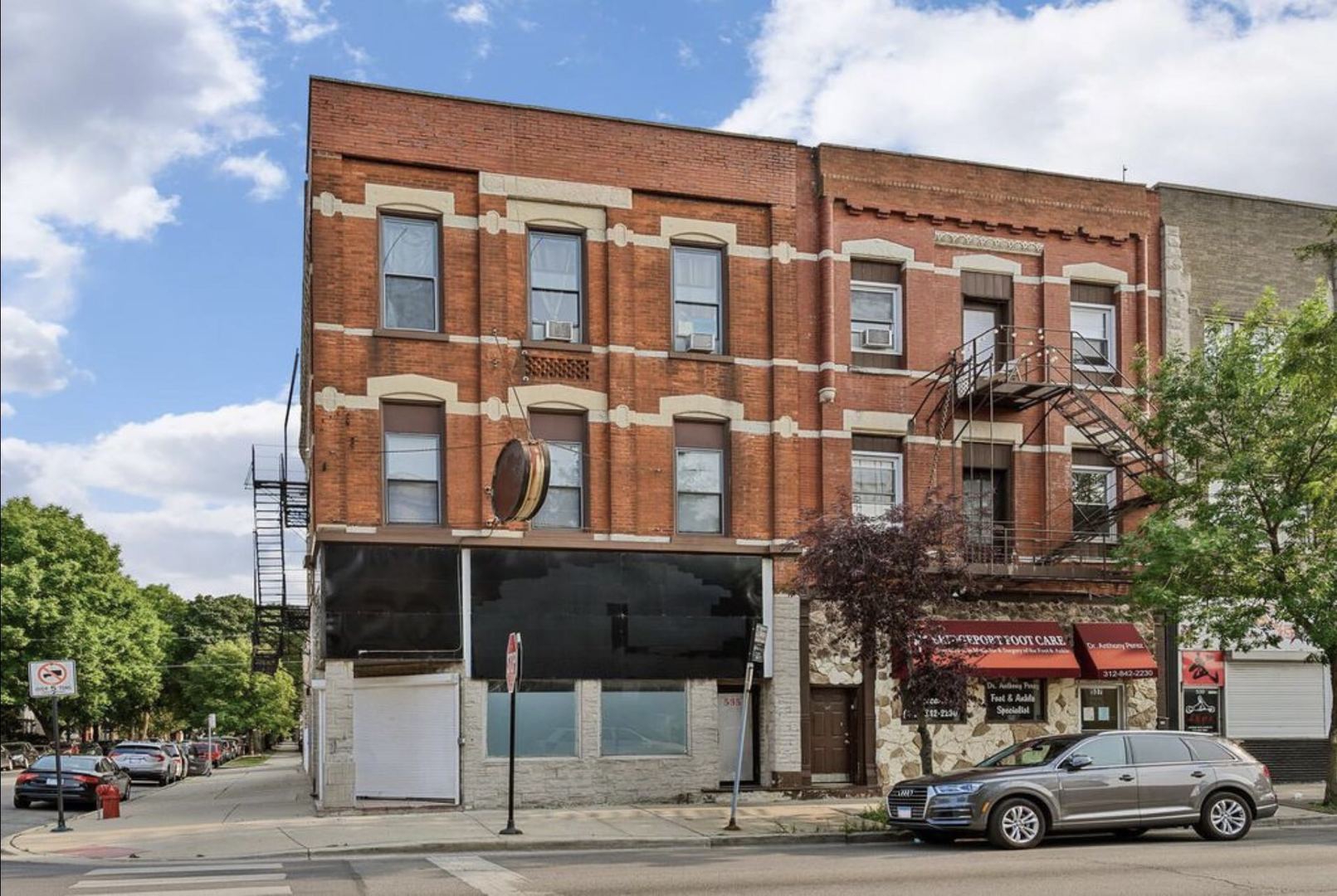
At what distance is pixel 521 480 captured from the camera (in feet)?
70.3

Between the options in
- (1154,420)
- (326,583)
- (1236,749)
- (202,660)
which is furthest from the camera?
(202,660)

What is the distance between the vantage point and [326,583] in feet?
72.5

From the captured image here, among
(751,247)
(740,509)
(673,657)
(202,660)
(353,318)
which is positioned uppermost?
(751,247)

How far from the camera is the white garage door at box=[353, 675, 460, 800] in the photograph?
22641 millimetres

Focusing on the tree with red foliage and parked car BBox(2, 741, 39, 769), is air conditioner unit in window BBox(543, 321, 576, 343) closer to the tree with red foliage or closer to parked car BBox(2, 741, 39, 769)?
the tree with red foliage

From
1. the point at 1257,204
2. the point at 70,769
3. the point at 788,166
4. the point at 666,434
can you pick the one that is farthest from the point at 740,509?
the point at 70,769

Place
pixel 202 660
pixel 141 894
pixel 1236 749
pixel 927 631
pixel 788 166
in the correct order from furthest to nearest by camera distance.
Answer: pixel 202 660, pixel 788 166, pixel 927 631, pixel 1236 749, pixel 141 894

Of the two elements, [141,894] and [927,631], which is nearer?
[141,894]

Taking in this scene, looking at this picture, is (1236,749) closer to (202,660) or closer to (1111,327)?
(1111,327)

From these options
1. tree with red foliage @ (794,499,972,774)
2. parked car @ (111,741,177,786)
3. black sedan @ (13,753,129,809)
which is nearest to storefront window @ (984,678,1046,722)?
tree with red foliage @ (794,499,972,774)

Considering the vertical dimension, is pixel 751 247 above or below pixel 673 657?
above


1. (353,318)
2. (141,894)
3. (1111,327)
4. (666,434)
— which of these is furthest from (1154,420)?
(141,894)

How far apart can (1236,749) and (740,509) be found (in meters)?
9.17

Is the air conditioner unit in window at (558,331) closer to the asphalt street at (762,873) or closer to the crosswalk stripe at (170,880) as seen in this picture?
the asphalt street at (762,873)
